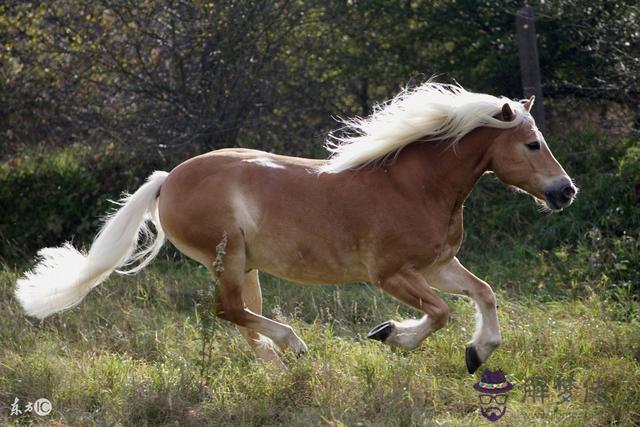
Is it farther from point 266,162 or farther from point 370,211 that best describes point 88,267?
point 370,211

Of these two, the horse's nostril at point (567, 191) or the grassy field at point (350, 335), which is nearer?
the grassy field at point (350, 335)

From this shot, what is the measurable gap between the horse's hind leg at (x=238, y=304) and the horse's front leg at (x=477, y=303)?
0.88 metres

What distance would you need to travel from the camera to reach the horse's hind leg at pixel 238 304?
5555 mm

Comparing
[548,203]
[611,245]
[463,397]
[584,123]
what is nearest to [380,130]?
[548,203]

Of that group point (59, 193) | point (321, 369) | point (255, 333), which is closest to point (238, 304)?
point (255, 333)

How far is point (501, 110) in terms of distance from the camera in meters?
5.39

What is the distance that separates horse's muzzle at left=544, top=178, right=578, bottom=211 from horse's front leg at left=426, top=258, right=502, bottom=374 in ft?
1.96

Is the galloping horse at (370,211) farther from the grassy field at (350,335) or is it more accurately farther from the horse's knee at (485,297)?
the grassy field at (350,335)

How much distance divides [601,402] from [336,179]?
1894 mm

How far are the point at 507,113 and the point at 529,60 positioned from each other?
385 cm

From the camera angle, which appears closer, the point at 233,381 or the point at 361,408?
the point at 361,408

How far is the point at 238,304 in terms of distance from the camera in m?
5.73

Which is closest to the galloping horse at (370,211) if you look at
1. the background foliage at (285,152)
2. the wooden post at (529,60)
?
the background foliage at (285,152)

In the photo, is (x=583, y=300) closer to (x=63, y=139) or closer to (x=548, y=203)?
(x=548, y=203)
